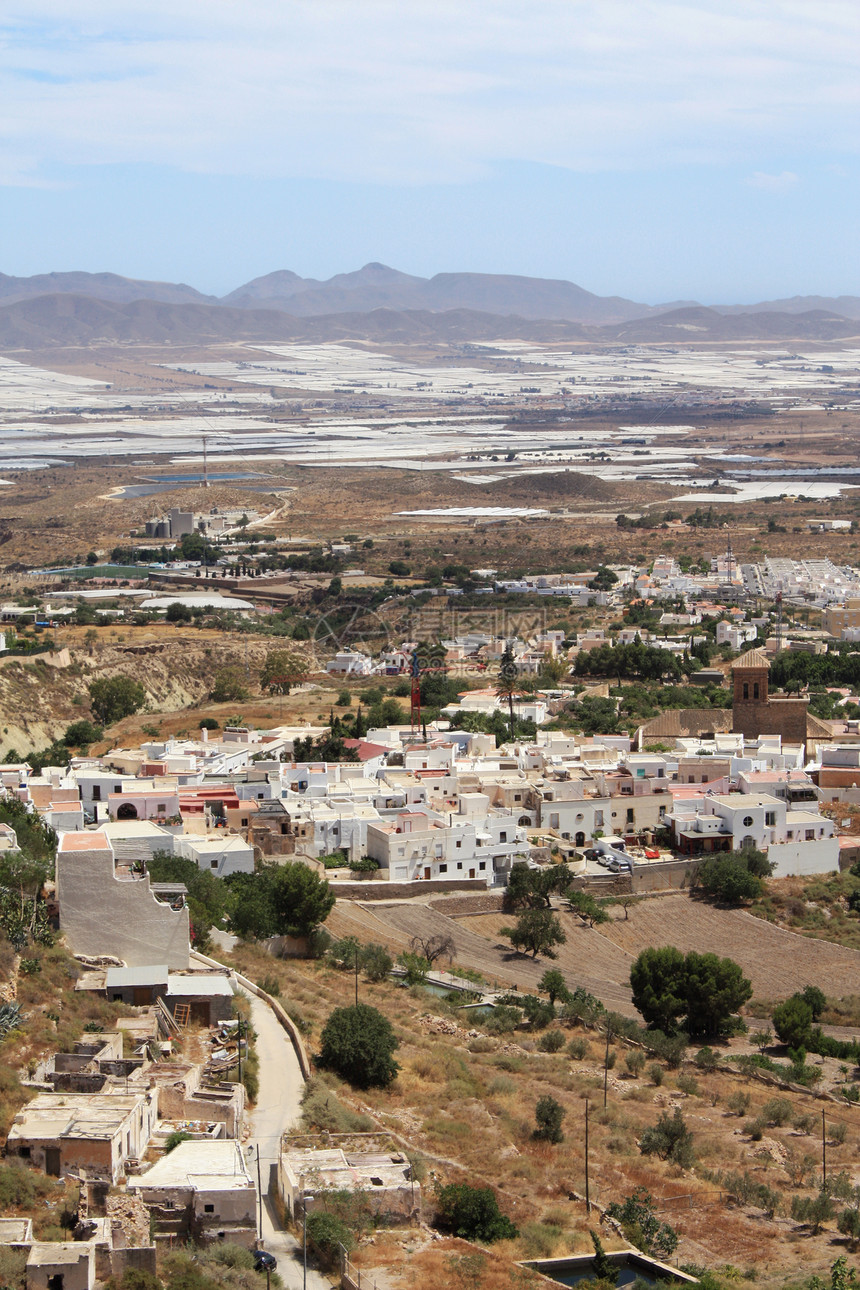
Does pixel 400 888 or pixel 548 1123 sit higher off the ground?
pixel 548 1123

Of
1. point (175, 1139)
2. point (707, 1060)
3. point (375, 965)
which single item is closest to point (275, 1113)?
point (175, 1139)

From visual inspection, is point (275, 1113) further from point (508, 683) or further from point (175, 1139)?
point (508, 683)

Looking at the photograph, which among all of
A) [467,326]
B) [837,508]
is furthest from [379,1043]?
[467,326]

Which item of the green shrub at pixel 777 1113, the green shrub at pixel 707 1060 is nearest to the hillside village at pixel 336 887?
the green shrub at pixel 707 1060

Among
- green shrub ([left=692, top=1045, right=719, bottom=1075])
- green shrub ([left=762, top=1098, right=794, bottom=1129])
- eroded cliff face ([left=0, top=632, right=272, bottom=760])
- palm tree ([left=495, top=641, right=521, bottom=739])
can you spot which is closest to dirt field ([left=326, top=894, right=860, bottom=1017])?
green shrub ([left=692, top=1045, right=719, bottom=1075])

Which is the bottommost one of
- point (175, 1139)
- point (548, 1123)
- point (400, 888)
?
point (400, 888)

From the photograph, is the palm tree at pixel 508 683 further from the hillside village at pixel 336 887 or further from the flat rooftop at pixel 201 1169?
the flat rooftop at pixel 201 1169

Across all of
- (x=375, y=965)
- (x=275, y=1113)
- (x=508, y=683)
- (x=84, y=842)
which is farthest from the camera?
(x=508, y=683)
